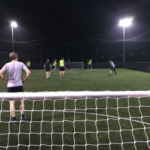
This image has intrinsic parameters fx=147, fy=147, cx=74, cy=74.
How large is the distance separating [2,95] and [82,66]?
28.8 meters

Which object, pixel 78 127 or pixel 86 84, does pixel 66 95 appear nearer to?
pixel 78 127

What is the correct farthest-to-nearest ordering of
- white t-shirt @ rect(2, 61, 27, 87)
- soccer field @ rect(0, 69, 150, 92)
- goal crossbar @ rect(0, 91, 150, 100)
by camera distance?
1. soccer field @ rect(0, 69, 150, 92)
2. white t-shirt @ rect(2, 61, 27, 87)
3. goal crossbar @ rect(0, 91, 150, 100)

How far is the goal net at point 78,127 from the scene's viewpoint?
96.9 inches

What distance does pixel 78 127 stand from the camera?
3762 millimetres

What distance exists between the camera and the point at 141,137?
325cm

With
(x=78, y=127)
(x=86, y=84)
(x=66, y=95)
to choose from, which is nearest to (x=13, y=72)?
(x=66, y=95)

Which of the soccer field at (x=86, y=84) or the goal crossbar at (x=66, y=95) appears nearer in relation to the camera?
the goal crossbar at (x=66, y=95)

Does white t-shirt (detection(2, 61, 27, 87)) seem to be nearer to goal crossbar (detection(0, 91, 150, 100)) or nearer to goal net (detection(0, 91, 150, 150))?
goal net (detection(0, 91, 150, 150))

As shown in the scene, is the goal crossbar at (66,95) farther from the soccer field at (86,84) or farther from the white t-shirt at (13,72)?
the soccer field at (86,84)

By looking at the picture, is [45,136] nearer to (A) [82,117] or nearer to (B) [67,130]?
(B) [67,130]

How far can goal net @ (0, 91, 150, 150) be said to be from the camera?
2.46 meters

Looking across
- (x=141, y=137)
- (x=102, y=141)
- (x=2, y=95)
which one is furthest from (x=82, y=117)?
(x=2, y=95)

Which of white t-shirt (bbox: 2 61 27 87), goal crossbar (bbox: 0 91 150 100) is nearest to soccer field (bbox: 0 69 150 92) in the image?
white t-shirt (bbox: 2 61 27 87)

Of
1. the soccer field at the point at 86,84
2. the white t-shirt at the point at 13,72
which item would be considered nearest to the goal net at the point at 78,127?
the white t-shirt at the point at 13,72
